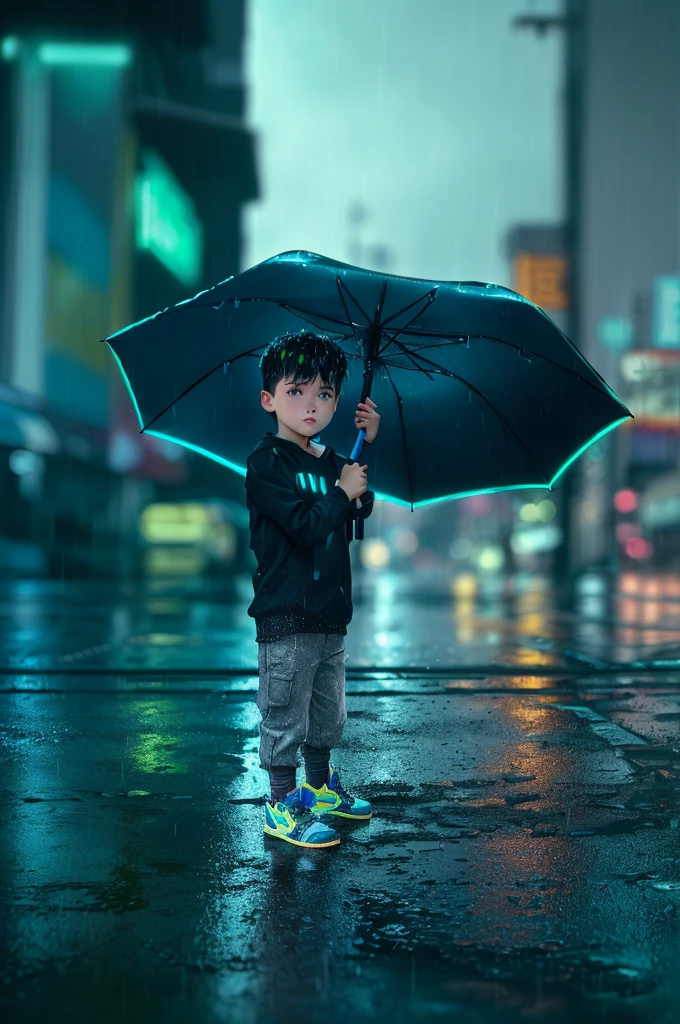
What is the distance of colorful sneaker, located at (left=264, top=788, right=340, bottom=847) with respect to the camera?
396 cm

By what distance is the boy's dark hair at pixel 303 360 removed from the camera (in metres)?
4.19

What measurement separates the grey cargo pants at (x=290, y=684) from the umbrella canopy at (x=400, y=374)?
98cm

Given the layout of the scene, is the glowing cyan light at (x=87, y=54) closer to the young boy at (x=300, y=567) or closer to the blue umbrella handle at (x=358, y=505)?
the young boy at (x=300, y=567)

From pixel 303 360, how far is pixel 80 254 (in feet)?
92.8

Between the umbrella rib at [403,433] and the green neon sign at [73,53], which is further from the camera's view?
the green neon sign at [73,53]

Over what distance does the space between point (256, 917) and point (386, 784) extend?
1.80m

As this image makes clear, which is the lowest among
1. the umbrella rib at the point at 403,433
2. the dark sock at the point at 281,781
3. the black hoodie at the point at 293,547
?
the dark sock at the point at 281,781

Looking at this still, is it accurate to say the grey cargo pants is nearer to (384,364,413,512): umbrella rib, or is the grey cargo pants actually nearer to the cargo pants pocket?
the cargo pants pocket

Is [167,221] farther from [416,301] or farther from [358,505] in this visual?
[358,505]

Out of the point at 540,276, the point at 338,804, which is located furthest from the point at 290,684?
the point at 540,276

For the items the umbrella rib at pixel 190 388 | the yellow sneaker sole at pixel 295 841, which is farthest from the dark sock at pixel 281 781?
the umbrella rib at pixel 190 388

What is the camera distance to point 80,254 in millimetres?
30859

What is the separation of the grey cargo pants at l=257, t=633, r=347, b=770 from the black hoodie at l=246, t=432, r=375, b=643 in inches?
2.1

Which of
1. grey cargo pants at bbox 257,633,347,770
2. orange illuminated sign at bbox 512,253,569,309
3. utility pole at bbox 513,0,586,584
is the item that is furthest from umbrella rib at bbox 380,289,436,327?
orange illuminated sign at bbox 512,253,569,309
